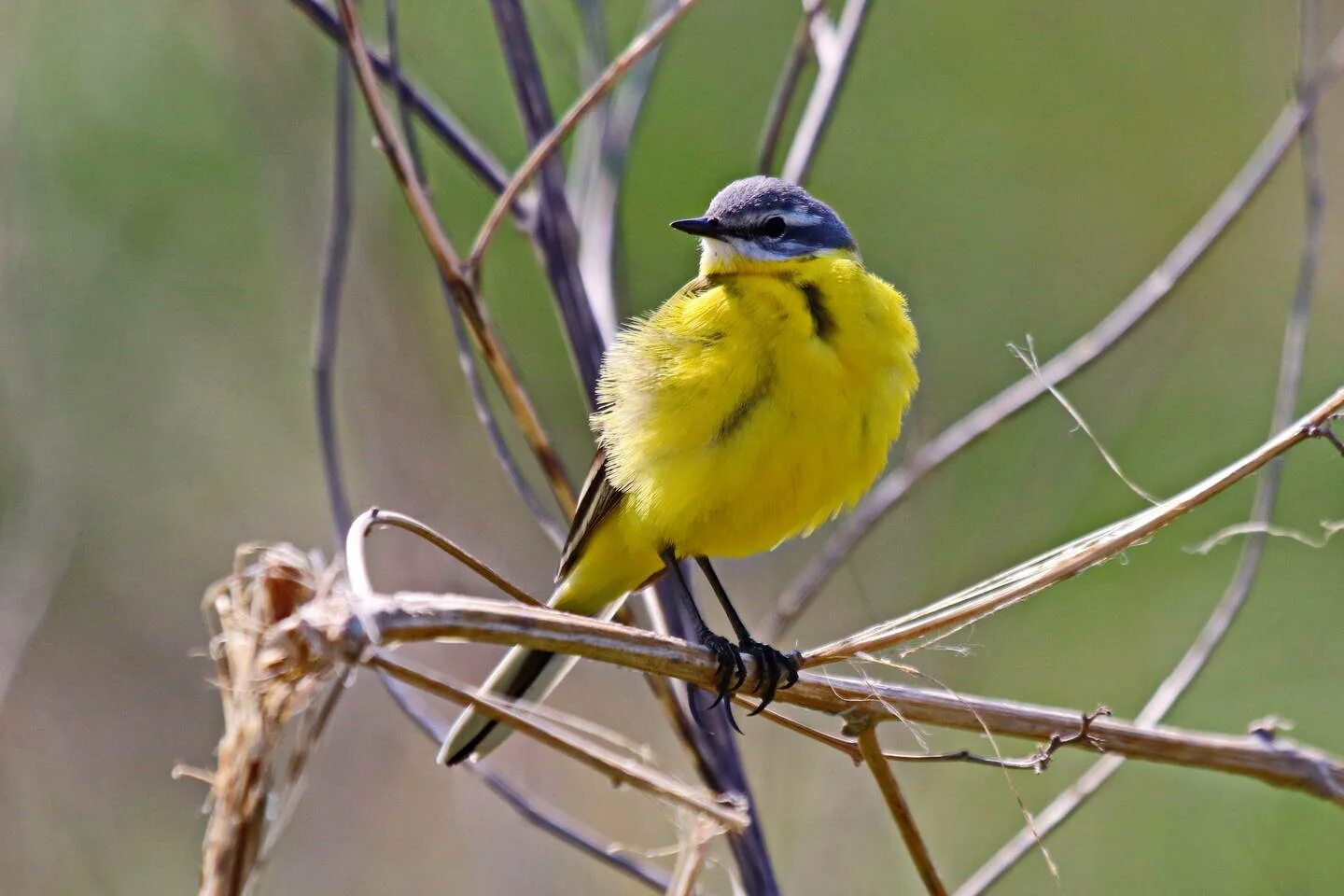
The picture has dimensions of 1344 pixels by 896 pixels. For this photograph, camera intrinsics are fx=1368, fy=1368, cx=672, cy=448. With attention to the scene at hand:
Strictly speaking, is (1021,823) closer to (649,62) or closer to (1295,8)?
(649,62)

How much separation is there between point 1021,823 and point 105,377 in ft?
13.4

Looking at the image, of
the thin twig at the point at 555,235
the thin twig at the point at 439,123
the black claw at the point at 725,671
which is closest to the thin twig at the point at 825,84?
the thin twig at the point at 555,235

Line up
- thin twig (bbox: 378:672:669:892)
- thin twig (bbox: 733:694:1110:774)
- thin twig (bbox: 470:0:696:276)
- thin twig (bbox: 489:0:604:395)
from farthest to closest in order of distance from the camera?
thin twig (bbox: 489:0:604:395) → thin twig (bbox: 378:672:669:892) → thin twig (bbox: 470:0:696:276) → thin twig (bbox: 733:694:1110:774)

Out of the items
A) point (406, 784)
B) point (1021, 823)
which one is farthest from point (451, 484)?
point (1021, 823)

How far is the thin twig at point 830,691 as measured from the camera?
1658 mm

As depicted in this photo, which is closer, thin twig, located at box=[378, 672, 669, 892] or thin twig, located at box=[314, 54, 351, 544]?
thin twig, located at box=[378, 672, 669, 892]

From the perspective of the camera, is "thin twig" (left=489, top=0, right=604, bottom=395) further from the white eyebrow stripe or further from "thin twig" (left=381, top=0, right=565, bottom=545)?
the white eyebrow stripe

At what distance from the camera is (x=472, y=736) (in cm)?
313

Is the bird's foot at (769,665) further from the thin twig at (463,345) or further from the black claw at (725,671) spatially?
the thin twig at (463,345)

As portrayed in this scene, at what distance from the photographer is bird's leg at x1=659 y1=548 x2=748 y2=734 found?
2.70m

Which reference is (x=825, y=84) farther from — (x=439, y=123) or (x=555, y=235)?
(x=439, y=123)

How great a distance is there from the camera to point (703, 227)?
3717 millimetres

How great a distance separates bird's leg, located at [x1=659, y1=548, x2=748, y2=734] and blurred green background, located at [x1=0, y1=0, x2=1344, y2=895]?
127cm

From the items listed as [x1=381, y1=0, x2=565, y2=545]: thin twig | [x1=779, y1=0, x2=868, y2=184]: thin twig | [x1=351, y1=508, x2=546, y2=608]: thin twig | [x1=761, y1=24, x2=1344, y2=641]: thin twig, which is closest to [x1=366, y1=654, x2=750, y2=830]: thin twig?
[x1=351, y1=508, x2=546, y2=608]: thin twig
